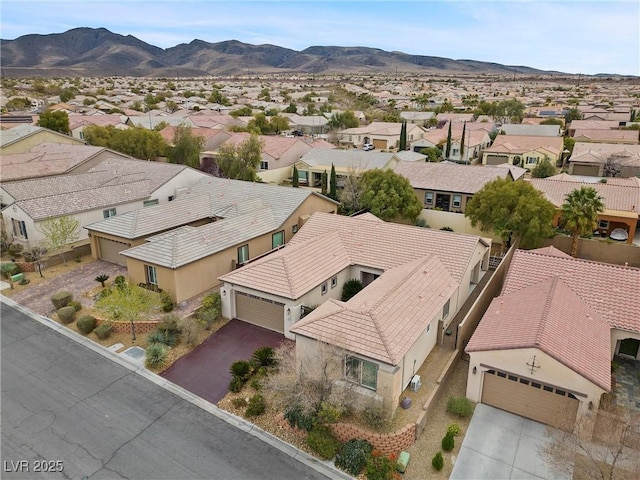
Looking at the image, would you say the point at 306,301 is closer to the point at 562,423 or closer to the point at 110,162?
the point at 562,423

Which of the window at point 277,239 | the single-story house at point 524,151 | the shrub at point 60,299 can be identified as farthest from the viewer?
the single-story house at point 524,151

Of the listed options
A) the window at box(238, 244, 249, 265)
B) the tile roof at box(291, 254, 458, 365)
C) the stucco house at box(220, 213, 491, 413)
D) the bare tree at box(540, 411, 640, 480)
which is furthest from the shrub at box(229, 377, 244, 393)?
the window at box(238, 244, 249, 265)

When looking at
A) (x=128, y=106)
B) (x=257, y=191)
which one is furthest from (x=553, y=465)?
(x=128, y=106)

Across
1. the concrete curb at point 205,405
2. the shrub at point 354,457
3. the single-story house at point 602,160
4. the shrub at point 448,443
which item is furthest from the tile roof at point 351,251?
the single-story house at point 602,160

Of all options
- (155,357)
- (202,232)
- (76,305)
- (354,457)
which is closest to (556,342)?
(354,457)

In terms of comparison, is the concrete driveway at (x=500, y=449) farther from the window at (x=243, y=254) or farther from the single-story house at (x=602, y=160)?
the single-story house at (x=602, y=160)

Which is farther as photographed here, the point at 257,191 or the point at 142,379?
the point at 257,191

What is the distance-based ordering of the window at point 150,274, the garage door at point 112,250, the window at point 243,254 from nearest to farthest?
the window at point 150,274 → the window at point 243,254 → the garage door at point 112,250
